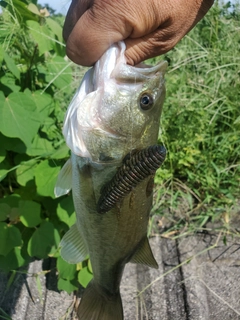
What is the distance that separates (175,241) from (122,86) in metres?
1.98

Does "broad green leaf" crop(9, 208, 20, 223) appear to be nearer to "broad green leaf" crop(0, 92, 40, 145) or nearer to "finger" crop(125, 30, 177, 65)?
"broad green leaf" crop(0, 92, 40, 145)

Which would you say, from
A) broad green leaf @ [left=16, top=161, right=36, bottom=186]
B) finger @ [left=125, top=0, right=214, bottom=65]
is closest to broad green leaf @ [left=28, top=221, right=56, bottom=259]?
broad green leaf @ [left=16, top=161, right=36, bottom=186]

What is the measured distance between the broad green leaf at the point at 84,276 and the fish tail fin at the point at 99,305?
0.51 metres

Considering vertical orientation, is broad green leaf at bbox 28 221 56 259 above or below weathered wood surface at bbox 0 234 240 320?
above

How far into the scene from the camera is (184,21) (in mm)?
1461

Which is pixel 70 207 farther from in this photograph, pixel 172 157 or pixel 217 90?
pixel 217 90

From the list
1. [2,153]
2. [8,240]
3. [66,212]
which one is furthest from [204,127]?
[8,240]

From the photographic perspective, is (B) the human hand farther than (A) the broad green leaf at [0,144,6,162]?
No

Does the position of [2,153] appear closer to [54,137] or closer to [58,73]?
[54,137]

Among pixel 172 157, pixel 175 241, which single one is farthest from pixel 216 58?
pixel 175 241

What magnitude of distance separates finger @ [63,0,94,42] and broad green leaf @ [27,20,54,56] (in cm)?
106

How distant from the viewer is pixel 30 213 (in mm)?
2457

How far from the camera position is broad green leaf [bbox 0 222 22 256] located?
234cm

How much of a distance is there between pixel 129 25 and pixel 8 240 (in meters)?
1.49
